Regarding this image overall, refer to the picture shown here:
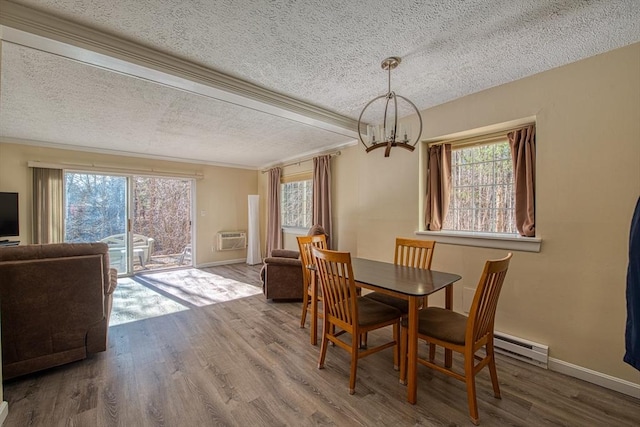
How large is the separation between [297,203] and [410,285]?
401 centimetres

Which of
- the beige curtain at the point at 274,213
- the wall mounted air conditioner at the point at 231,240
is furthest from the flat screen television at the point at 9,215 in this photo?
the beige curtain at the point at 274,213

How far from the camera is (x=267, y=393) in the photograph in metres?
1.91

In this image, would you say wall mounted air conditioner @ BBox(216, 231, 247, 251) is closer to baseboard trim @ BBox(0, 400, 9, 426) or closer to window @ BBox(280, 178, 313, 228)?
window @ BBox(280, 178, 313, 228)

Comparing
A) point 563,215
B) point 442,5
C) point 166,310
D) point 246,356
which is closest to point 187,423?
point 246,356

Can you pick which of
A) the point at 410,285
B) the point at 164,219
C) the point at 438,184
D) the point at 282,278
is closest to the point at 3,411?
the point at 282,278

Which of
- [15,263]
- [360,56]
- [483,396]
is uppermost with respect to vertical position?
[360,56]

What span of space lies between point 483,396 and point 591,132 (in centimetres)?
213

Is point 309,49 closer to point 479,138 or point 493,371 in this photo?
point 479,138

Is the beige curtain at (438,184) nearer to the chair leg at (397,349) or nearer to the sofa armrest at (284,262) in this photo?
the chair leg at (397,349)

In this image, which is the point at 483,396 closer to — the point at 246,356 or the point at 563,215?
the point at 563,215

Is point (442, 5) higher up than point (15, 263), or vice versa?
point (442, 5)

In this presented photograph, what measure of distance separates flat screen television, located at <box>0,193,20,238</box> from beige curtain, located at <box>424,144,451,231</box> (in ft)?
19.1

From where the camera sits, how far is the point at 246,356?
2.39m

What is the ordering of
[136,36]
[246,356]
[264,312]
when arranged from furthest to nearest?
[264,312] → [246,356] → [136,36]
